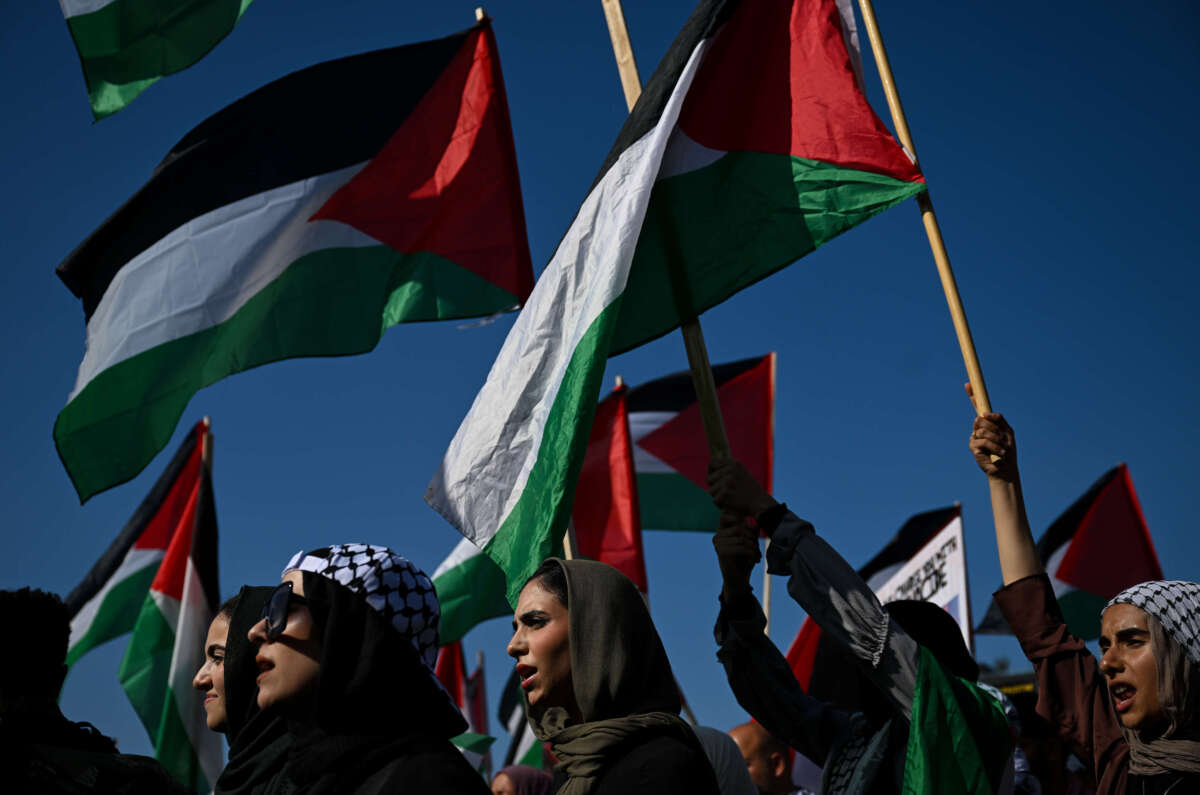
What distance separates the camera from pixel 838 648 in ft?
15.4

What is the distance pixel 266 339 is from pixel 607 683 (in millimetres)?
4062

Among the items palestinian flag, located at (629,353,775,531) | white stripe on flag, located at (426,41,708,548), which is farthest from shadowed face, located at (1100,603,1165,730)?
palestinian flag, located at (629,353,775,531)

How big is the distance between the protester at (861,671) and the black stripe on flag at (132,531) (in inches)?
349

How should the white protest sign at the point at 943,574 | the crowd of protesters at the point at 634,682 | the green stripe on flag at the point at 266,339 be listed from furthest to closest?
the white protest sign at the point at 943,574
the green stripe on flag at the point at 266,339
the crowd of protesters at the point at 634,682

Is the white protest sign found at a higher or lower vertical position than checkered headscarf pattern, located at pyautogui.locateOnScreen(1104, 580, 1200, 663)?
lower

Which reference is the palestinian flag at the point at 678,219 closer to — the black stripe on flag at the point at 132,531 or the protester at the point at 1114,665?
the protester at the point at 1114,665

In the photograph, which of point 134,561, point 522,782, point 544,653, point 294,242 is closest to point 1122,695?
point 544,653

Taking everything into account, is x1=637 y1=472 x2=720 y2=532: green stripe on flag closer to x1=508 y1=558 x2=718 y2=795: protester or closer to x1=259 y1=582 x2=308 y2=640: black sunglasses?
x1=508 y1=558 x2=718 y2=795: protester

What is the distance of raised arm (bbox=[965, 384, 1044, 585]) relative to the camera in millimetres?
3854

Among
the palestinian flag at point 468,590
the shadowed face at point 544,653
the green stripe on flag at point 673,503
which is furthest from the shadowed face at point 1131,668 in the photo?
the green stripe on flag at point 673,503

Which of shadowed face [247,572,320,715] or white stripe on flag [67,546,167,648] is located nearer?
shadowed face [247,572,320,715]

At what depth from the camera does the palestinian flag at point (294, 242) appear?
21.7 ft

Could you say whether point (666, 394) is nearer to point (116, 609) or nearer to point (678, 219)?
point (116, 609)

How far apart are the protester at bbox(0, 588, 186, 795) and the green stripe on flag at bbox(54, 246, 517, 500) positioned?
2.78m
